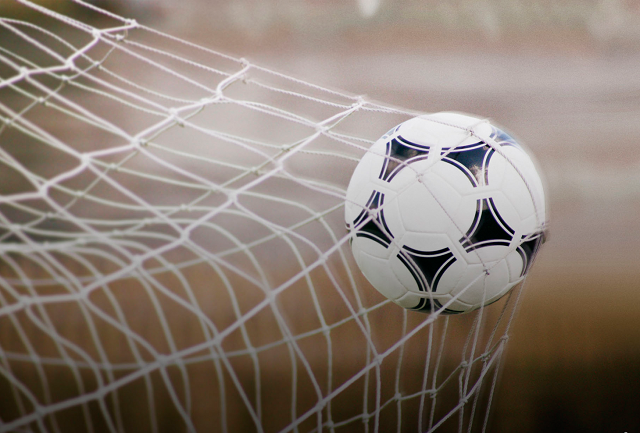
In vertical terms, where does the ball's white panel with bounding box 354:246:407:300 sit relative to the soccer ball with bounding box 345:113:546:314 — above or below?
below

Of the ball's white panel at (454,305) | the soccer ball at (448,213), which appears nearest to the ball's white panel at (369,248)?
the soccer ball at (448,213)

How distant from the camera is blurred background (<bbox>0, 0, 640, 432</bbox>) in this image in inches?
119

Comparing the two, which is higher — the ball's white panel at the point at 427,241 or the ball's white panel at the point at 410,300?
the ball's white panel at the point at 427,241

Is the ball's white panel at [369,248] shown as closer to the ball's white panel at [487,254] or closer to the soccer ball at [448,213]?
the soccer ball at [448,213]

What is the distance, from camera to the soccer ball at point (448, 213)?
847mm

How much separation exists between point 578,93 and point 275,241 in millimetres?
1984

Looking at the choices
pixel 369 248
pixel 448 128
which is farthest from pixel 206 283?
pixel 448 128

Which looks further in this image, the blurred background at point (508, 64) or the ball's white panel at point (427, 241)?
the blurred background at point (508, 64)

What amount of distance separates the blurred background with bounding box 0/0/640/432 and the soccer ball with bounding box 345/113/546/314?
203 cm

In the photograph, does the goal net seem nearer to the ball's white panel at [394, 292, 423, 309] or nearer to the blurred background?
the ball's white panel at [394, 292, 423, 309]

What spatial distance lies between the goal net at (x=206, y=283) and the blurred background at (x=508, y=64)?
201 mm

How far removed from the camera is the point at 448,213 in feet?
2.73

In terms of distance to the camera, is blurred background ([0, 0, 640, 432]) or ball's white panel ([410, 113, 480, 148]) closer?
ball's white panel ([410, 113, 480, 148])

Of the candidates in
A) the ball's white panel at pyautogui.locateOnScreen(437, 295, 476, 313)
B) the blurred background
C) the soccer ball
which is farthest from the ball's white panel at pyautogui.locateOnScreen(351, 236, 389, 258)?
the blurred background
